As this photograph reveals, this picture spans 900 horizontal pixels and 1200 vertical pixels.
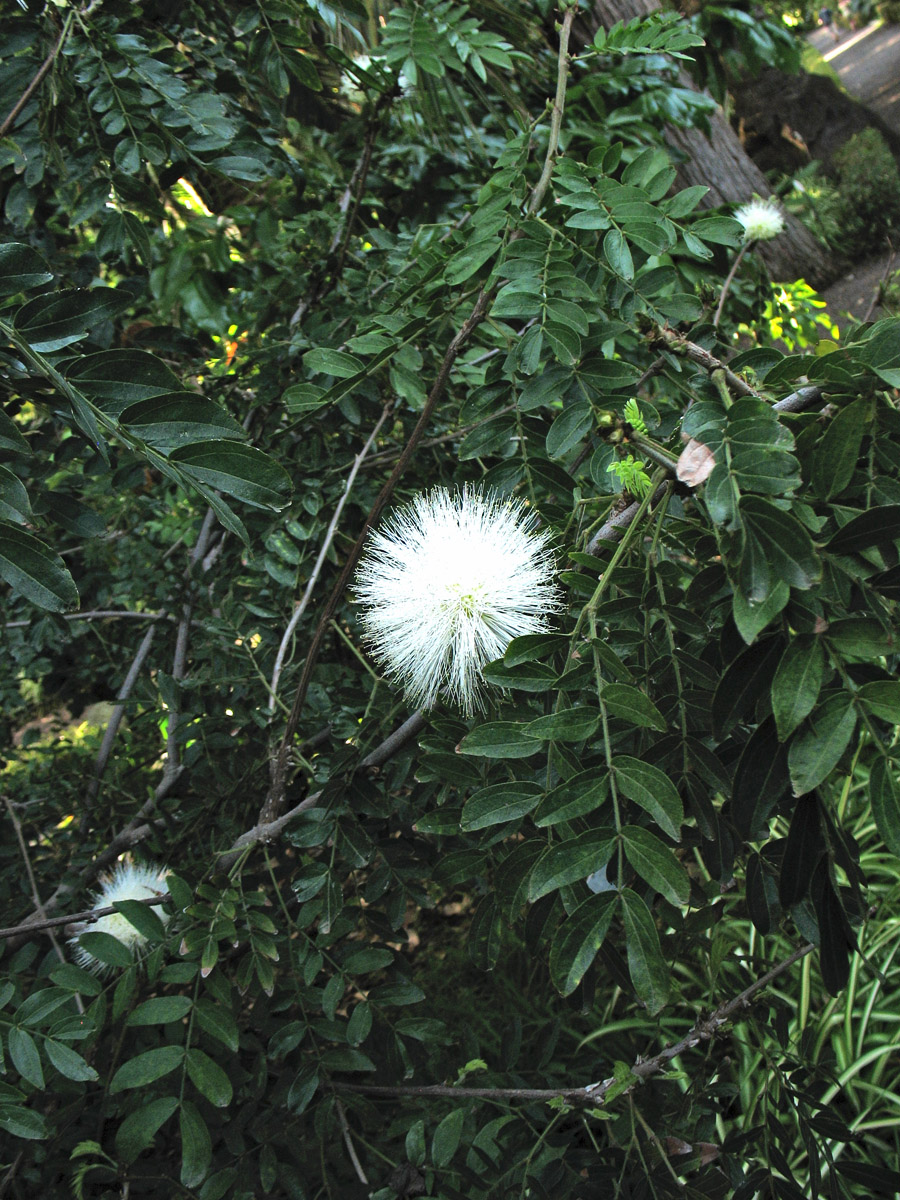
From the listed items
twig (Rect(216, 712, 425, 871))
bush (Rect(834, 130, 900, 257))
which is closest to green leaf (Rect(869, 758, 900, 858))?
twig (Rect(216, 712, 425, 871))

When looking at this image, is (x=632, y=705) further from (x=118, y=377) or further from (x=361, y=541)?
(x=118, y=377)

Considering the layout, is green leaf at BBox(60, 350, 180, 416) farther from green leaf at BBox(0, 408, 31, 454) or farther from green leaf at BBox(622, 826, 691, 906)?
green leaf at BBox(622, 826, 691, 906)

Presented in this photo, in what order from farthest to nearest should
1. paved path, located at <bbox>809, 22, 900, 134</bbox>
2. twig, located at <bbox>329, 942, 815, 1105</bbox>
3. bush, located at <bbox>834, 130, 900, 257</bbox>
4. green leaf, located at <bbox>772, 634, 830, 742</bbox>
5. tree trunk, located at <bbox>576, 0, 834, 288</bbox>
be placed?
paved path, located at <bbox>809, 22, 900, 134</bbox> → bush, located at <bbox>834, 130, 900, 257</bbox> → tree trunk, located at <bbox>576, 0, 834, 288</bbox> → twig, located at <bbox>329, 942, 815, 1105</bbox> → green leaf, located at <bbox>772, 634, 830, 742</bbox>

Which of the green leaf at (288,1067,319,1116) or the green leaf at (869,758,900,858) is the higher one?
the green leaf at (869,758,900,858)

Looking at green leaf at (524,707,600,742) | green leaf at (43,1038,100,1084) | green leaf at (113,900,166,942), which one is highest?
green leaf at (524,707,600,742)

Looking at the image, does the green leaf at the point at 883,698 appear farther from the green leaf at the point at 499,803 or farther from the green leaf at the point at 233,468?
the green leaf at the point at 233,468

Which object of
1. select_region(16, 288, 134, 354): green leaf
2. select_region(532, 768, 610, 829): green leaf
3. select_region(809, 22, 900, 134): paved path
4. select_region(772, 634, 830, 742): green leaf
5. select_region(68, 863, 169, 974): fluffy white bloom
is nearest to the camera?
select_region(772, 634, 830, 742): green leaf

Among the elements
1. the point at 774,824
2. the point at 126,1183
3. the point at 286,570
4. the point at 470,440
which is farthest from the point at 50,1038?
the point at 774,824

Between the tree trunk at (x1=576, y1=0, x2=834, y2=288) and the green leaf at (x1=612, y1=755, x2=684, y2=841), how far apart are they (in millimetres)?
1625

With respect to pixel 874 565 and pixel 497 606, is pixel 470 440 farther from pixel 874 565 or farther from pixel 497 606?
pixel 874 565

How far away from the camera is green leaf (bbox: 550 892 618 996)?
597 mm

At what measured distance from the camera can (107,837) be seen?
1440 millimetres

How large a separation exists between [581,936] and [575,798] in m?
0.10

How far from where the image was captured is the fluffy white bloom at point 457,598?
80 cm
